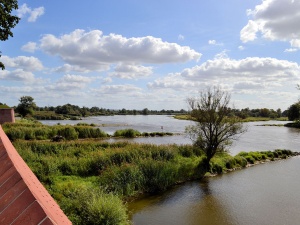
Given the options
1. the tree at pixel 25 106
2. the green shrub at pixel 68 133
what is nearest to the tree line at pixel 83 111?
the tree at pixel 25 106

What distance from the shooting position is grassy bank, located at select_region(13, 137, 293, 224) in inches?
420

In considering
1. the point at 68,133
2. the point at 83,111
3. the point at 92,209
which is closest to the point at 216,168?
the point at 92,209

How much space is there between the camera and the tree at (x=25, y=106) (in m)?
78.8

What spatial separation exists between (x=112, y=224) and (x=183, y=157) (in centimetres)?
1346

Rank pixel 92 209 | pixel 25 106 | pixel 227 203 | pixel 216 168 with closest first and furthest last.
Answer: pixel 92 209 → pixel 227 203 → pixel 216 168 → pixel 25 106

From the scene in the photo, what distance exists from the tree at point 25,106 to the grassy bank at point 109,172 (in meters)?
59.2

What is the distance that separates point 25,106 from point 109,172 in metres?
71.1

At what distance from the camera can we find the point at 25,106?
79938 mm

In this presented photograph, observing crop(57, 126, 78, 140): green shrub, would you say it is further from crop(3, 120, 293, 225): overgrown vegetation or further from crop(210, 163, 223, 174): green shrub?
crop(210, 163, 223, 174): green shrub

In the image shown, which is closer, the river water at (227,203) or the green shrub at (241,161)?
the river water at (227,203)

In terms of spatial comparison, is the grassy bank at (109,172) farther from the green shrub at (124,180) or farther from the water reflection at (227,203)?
the water reflection at (227,203)

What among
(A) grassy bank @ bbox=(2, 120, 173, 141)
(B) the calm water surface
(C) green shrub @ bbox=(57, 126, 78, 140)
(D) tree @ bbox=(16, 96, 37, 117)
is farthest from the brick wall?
(D) tree @ bbox=(16, 96, 37, 117)

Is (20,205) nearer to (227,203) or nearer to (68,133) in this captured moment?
(227,203)

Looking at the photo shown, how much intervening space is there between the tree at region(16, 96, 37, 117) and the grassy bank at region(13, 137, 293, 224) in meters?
59.2
